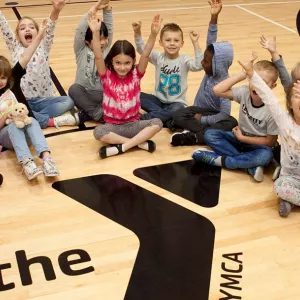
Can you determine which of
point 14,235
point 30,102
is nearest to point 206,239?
point 14,235

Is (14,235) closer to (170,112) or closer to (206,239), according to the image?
(206,239)

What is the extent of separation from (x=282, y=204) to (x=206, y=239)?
18.5 inches

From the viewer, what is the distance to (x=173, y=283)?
204cm

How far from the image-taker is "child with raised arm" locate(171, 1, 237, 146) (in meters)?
3.14

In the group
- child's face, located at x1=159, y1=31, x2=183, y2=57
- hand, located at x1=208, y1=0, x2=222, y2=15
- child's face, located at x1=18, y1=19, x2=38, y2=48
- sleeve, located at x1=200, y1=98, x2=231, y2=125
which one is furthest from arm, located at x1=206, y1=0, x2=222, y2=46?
child's face, located at x1=18, y1=19, x2=38, y2=48

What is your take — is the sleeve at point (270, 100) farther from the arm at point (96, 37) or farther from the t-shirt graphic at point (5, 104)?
the t-shirt graphic at point (5, 104)

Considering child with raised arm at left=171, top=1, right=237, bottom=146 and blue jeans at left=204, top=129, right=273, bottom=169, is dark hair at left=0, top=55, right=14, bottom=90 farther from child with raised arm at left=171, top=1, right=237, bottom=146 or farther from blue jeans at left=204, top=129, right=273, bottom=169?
blue jeans at left=204, top=129, right=273, bottom=169

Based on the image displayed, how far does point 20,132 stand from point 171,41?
1219 millimetres

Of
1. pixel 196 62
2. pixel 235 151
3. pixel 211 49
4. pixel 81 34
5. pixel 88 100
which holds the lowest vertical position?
pixel 235 151

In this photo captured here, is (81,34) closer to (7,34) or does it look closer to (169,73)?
(7,34)

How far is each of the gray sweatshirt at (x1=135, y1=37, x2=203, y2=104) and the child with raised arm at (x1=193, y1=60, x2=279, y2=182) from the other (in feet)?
1.88

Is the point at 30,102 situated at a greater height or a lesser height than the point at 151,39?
lesser

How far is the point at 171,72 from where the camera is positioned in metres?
3.41

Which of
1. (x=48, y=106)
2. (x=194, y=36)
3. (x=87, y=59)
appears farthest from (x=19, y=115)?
(x=194, y=36)
